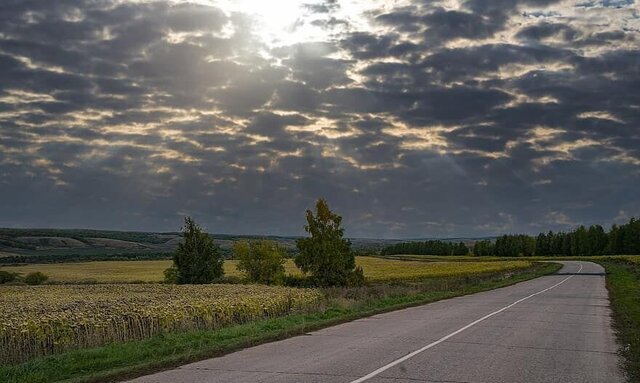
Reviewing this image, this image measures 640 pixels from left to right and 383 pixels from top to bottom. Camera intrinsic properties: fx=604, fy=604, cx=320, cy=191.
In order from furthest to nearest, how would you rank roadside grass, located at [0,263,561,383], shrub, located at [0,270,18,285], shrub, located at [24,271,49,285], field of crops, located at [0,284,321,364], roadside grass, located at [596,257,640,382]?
shrub, located at [0,270,18,285] → shrub, located at [24,271,49,285] → field of crops, located at [0,284,321,364] → roadside grass, located at [596,257,640,382] → roadside grass, located at [0,263,561,383]

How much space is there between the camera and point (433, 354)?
45.0ft

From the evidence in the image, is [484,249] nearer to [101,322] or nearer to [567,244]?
[567,244]

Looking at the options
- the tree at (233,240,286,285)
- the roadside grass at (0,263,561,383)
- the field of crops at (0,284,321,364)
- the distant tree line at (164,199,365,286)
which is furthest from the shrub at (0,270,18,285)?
the roadside grass at (0,263,561,383)

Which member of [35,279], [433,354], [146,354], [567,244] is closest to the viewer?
[433,354]

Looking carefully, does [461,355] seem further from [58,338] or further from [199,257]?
[199,257]

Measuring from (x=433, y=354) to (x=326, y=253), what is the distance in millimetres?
47382

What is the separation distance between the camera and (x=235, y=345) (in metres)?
15.2

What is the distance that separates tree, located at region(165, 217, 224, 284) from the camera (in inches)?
2363

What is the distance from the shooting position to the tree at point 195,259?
60.0 m

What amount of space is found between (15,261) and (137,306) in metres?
130

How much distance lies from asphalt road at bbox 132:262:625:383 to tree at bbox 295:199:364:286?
38.1 metres

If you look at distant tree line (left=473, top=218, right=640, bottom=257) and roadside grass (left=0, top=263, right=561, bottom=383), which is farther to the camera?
distant tree line (left=473, top=218, right=640, bottom=257)

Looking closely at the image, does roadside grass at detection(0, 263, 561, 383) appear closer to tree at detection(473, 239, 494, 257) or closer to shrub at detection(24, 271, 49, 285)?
shrub at detection(24, 271, 49, 285)

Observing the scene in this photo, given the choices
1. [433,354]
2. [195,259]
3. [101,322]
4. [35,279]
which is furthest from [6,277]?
[433,354]
